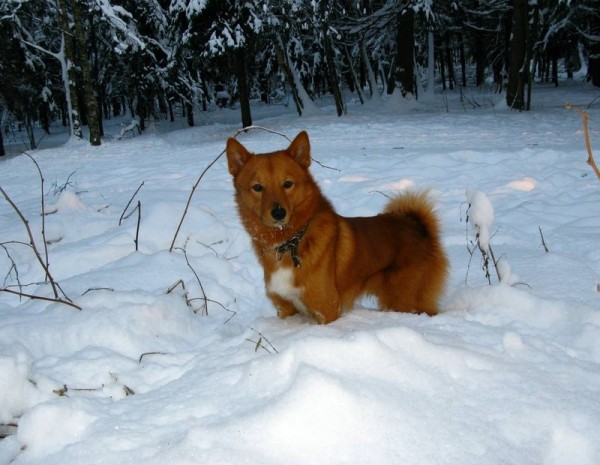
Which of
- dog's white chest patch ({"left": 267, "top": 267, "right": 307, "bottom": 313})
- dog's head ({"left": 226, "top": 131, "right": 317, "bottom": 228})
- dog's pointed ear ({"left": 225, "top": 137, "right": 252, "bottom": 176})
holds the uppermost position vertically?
dog's pointed ear ({"left": 225, "top": 137, "right": 252, "bottom": 176})

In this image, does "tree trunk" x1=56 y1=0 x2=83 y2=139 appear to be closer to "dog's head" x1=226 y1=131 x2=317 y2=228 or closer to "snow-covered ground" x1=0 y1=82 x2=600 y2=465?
"snow-covered ground" x1=0 y1=82 x2=600 y2=465

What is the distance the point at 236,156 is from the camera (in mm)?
3500

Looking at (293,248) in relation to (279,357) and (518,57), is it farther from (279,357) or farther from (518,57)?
(518,57)

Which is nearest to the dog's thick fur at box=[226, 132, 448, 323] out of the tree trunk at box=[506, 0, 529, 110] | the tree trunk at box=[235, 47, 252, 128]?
the tree trunk at box=[235, 47, 252, 128]

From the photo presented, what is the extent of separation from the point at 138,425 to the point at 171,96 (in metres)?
23.8

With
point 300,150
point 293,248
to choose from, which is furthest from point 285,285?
point 300,150

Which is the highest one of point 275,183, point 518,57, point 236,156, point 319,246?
point 518,57

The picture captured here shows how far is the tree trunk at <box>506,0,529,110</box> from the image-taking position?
1554 centimetres

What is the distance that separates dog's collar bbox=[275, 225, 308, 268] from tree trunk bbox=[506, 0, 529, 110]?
613 inches

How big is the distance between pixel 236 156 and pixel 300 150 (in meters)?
0.47

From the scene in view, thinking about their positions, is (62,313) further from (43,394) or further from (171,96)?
(171,96)

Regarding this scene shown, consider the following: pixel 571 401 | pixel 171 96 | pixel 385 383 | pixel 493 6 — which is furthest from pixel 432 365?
pixel 493 6

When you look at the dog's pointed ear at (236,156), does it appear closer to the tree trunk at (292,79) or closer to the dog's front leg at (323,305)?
the dog's front leg at (323,305)

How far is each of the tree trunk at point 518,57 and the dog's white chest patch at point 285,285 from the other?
51.4ft
